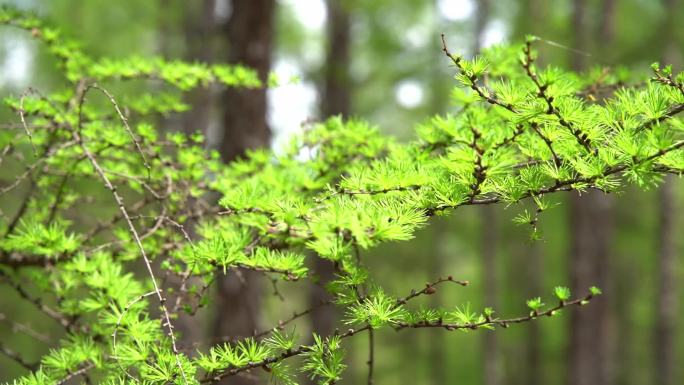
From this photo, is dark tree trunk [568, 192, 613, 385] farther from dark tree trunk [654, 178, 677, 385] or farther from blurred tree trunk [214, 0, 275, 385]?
blurred tree trunk [214, 0, 275, 385]

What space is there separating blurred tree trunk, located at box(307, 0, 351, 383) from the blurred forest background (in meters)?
0.03

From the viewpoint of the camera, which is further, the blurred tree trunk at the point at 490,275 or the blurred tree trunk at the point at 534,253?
the blurred tree trunk at the point at 490,275

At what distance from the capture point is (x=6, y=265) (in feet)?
8.27

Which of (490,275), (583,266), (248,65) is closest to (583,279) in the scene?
(583,266)

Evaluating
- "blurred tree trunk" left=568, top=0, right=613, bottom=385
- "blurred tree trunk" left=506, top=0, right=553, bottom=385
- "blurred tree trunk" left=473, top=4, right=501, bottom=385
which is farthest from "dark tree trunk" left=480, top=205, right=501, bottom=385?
"blurred tree trunk" left=568, top=0, right=613, bottom=385

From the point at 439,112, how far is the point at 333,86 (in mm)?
5848

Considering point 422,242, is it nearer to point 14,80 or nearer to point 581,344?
point 581,344

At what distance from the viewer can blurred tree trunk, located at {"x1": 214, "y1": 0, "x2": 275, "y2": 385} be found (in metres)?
4.57

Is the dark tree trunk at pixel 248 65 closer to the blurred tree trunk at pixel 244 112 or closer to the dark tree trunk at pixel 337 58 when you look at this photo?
the blurred tree trunk at pixel 244 112

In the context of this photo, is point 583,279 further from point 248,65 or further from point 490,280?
point 248,65

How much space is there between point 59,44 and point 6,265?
1.08m

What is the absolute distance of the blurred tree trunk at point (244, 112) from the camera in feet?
15.0

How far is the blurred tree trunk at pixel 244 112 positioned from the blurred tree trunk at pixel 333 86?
8.76ft

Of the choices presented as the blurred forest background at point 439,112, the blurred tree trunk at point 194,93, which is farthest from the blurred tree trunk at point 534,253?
the blurred tree trunk at point 194,93
